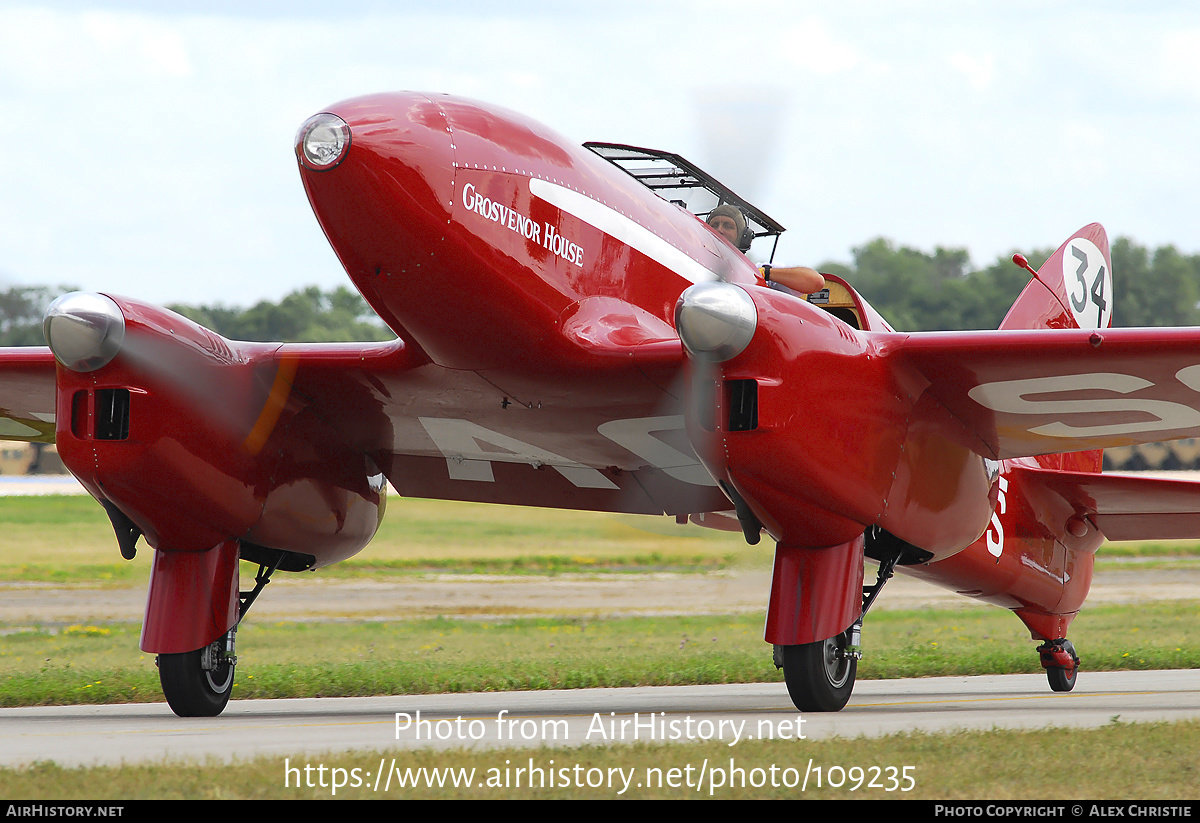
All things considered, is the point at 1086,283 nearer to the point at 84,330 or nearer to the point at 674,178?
the point at 674,178

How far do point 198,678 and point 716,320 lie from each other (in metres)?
4.90

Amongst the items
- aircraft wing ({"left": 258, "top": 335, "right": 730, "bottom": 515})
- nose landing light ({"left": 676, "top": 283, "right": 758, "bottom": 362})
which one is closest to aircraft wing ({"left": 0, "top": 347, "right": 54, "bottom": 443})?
aircraft wing ({"left": 258, "top": 335, "right": 730, "bottom": 515})

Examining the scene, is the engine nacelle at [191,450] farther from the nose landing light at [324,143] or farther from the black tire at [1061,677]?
the black tire at [1061,677]

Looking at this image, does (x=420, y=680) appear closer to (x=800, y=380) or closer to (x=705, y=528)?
(x=705, y=528)

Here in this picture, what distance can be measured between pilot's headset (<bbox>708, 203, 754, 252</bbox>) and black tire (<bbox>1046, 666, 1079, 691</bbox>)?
5.29m

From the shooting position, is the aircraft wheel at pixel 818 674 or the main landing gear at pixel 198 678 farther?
the main landing gear at pixel 198 678

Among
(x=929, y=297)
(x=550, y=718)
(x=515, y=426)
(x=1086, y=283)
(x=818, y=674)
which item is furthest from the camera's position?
(x=929, y=297)

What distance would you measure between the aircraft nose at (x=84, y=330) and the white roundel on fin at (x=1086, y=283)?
29.0 ft

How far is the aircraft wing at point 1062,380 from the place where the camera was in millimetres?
8516

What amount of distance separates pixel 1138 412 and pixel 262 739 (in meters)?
6.49

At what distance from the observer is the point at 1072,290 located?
12938mm

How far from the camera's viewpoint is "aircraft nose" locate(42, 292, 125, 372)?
337 inches

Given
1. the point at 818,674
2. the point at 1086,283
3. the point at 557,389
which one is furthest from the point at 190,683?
the point at 1086,283

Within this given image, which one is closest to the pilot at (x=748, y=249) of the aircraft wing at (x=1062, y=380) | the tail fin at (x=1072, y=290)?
the aircraft wing at (x=1062, y=380)
